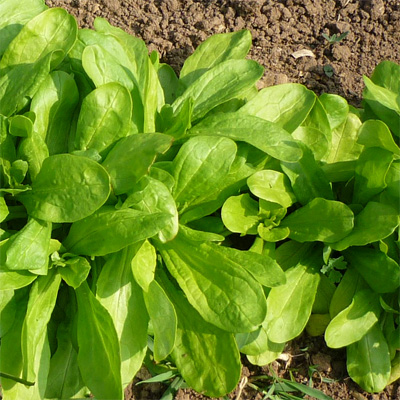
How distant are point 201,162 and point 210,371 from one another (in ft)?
2.16

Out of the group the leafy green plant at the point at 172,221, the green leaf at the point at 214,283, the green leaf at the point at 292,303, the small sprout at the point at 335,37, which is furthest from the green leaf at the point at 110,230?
the small sprout at the point at 335,37

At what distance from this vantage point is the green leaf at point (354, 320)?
183 cm

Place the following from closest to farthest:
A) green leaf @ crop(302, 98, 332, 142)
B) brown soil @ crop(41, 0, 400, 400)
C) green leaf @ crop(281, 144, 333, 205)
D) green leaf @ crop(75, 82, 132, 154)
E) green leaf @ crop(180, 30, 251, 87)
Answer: green leaf @ crop(75, 82, 132, 154)
green leaf @ crop(281, 144, 333, 205)
green leaf @ crop(302, 98, 332, 142)
green leaf @ crop(180, 30, 251, 87)
brown soil @ crop(41, 0, 400, 400)

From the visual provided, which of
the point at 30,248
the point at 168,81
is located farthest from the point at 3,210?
the point at 168,81

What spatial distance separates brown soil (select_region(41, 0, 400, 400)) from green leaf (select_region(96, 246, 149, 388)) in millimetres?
915

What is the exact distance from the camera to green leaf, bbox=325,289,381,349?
1835 mm

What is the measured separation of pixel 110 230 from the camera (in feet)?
5.44

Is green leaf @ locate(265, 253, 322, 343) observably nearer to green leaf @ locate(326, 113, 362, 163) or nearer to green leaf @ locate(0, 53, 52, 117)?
green leaf @ locate(326, 113, 362, 163)

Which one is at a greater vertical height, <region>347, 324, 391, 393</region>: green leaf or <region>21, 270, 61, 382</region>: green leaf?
<region>21, 270, 61, 382</region>: green leaf

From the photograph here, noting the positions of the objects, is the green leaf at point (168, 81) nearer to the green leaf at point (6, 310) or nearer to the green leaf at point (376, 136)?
the green leaf at point (376, 136)

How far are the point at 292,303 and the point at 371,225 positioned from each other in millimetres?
364

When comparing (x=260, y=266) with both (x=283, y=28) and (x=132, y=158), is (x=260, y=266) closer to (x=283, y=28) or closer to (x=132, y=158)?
(x=132, y=158)

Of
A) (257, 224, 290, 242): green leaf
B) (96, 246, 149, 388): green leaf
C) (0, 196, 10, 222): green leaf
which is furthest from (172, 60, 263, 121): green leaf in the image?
(0, 196, 10, 222): green leaf

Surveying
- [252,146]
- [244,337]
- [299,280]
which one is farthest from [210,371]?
[252,146]
